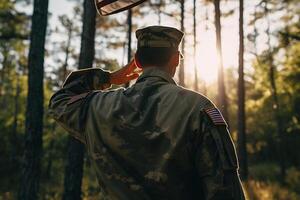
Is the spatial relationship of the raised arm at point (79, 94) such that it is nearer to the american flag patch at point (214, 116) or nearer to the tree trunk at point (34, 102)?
the american flag patch at point (214, 116)

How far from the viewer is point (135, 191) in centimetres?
195

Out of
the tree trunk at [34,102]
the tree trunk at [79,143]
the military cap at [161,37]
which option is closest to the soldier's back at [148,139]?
the military cap at [161,37]

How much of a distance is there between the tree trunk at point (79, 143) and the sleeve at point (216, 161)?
845 cm

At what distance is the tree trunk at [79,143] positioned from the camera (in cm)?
1005

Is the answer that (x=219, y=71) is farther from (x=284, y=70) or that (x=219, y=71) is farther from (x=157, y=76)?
(x=157, y=76)

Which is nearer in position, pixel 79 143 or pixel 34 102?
pixel 34 102

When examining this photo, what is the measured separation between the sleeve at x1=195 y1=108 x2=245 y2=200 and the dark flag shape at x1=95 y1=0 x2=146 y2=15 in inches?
21.3

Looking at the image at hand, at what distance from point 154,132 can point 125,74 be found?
552 millimetres

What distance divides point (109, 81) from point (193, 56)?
2631 cm

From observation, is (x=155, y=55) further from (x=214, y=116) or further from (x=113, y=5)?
(x=214, y=116)

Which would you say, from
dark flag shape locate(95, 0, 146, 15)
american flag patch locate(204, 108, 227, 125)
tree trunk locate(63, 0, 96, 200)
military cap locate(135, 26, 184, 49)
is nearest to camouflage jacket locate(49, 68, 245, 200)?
american flag patch locate(204, 108, 227, 125)

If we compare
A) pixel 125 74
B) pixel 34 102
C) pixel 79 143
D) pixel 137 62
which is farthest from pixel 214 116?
pixel 79 143

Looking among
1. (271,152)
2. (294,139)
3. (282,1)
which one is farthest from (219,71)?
(271,152)

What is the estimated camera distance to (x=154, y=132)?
190 centimetres
